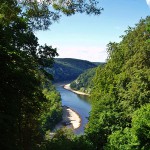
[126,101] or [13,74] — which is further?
[126,101]

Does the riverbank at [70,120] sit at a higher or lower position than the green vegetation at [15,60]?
lower

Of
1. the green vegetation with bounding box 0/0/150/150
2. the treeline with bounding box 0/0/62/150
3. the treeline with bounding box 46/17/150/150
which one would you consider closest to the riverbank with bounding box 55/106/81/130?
the green vegetation with bounding box 0/0/150/150

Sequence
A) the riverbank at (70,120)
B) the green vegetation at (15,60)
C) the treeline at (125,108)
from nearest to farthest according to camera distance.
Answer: the green vegetation at (15,60)
the treeline at (125,108)
the riverbank at (70,120)

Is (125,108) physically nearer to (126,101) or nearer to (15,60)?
(126,101)

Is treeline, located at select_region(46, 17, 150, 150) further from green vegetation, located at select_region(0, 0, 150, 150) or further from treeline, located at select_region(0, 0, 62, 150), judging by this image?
treeline, located at select_region(0, 0, 62, 150)

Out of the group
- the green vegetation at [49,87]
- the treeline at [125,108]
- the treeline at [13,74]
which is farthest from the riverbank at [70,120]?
the treeline at [13,74]

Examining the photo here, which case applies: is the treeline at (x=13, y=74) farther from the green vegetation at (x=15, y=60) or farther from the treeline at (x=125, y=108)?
the treeline at (x=125, y=108)

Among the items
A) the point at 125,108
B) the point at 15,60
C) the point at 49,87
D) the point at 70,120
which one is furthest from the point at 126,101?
the point at 70,120

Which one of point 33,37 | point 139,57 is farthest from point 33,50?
point 139,57
